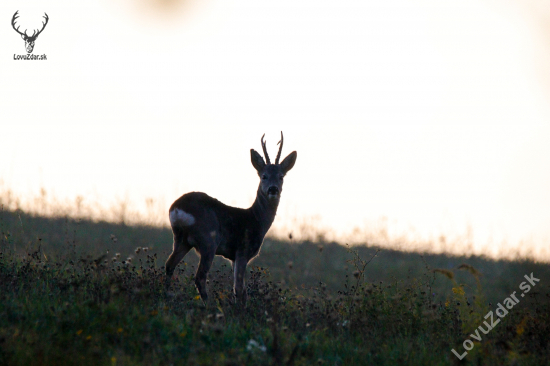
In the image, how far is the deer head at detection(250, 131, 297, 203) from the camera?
9.32 meters

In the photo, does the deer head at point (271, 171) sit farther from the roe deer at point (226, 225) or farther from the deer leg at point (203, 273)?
the deer leg at point (203, 273)

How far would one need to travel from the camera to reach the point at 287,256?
49.9 ft

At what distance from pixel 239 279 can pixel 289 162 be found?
8.35 feet

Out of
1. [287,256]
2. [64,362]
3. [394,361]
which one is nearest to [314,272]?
[287,256]

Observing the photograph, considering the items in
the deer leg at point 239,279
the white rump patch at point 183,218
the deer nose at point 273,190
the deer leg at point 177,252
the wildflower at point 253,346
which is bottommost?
the wildflower at point 253,346

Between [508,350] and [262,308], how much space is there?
10.0 feet

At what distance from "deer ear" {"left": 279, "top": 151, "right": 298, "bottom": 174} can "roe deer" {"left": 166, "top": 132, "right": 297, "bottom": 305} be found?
2 centimetres

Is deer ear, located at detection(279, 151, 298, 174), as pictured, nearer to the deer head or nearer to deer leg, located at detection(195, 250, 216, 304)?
the deer head

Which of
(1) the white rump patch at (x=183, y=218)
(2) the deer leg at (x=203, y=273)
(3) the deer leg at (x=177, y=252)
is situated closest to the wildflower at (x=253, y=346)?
(2) the deer leg at (x=203, y=273)

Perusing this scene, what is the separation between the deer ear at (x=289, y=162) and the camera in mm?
9930

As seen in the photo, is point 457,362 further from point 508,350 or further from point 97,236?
point 97,236

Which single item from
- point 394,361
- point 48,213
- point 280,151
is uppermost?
point 280,151

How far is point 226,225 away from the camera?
→ 874 cm

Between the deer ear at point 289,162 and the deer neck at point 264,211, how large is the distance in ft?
2.20
